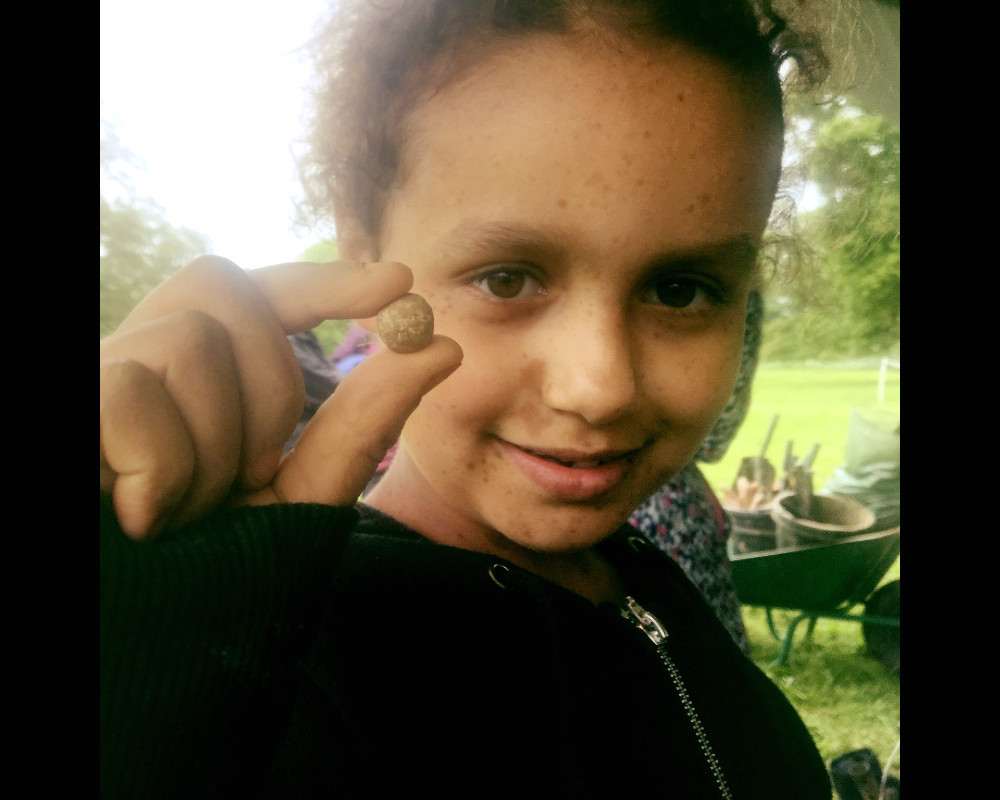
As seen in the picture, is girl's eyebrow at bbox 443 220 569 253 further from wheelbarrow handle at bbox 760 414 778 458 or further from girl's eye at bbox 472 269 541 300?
wheelbarrow handle at bbox 760 414 778 458

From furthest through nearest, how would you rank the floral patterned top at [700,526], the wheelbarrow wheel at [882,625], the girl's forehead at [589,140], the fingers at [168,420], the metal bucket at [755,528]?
the metal bucket at [755,528] < the wheelbarrow wheel at [882,625] < the floral patterned top at [700,526] < the girl's forehead at [589,140] < the fingers at [168,420]

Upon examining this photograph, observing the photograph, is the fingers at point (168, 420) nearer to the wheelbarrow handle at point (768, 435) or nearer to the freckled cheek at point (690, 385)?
the freckled cheek at point (690, 385)

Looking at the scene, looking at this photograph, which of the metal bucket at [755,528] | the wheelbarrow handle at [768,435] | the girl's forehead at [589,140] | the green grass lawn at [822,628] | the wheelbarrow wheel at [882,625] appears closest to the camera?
the girl's forehead at [589,140]

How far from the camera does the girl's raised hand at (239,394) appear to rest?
24 centimetres

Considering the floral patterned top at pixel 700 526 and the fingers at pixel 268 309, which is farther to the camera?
the floral patterned top at pixel 700 526

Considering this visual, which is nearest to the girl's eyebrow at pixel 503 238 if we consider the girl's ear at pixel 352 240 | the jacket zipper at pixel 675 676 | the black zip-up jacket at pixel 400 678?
the girl's ear at pixel 352 240

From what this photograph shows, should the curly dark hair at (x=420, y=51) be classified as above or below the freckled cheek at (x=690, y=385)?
above

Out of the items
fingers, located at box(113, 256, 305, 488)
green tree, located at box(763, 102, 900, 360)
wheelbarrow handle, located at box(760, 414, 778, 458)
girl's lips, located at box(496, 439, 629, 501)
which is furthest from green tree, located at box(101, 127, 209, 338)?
wheelbarrow handle, located at box(760, 414, 778, 458)

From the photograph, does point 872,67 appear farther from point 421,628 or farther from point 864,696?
point 864,696

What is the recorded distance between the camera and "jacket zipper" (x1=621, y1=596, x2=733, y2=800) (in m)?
0.49

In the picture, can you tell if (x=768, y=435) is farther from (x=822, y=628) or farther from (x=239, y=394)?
(x=239, y=394)

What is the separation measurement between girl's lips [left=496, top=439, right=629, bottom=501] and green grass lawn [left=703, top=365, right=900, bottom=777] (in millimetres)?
802
